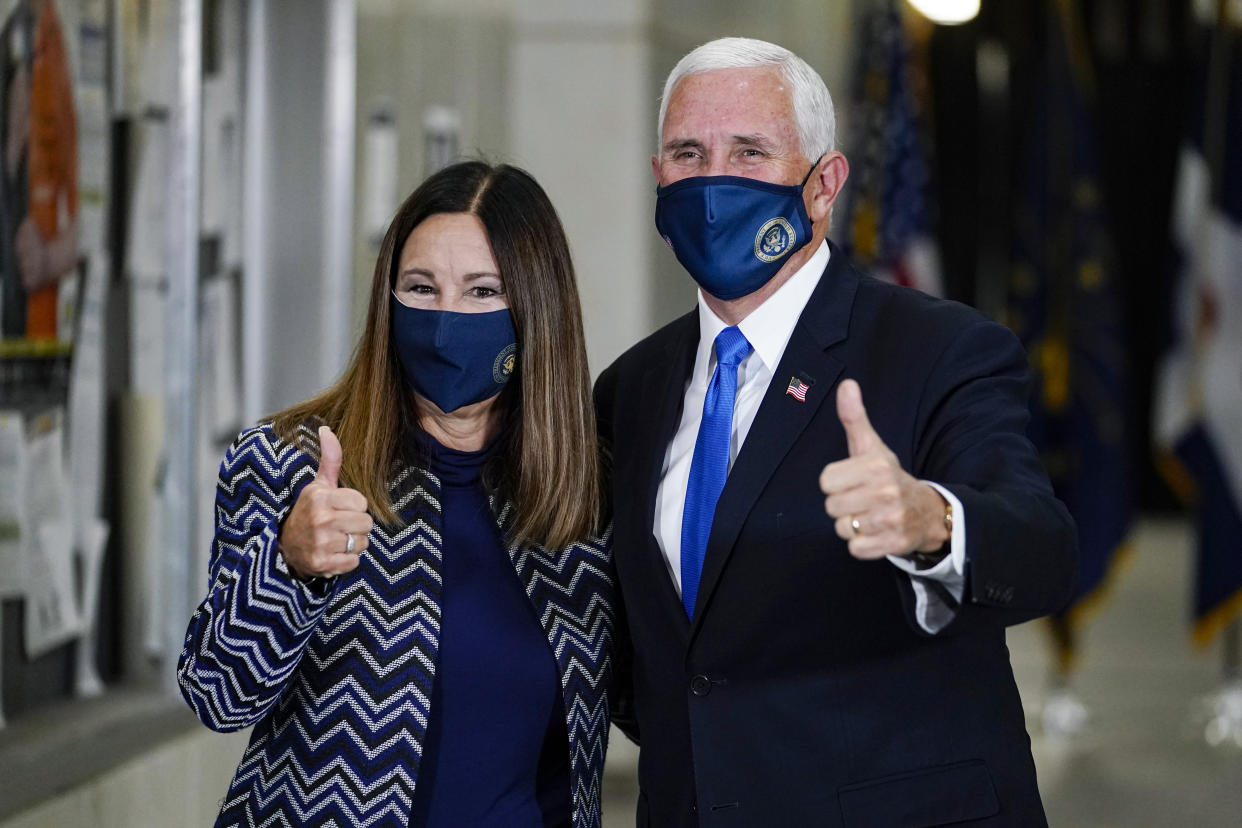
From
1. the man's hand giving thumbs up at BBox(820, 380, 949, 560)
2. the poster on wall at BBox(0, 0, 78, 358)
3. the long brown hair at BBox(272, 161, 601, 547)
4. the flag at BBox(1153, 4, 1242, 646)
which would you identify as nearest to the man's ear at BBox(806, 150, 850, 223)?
the long brown hair at BBox(272, 161, 601, 547)

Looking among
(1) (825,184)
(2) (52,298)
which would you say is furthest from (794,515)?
(2) (52,298)

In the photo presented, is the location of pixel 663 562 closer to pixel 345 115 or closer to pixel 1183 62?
pixel 345 115

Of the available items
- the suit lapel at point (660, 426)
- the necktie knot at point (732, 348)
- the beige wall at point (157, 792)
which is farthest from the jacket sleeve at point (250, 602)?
the beige wall at point (157, 792)

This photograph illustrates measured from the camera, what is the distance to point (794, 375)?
216 centimetres

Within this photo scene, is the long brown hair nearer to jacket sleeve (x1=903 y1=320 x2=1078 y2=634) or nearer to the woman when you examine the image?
the woman

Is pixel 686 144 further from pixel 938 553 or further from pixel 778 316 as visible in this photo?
pixel 938 553

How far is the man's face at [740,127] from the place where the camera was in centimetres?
223

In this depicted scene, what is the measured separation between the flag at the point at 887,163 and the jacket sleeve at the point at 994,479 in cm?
586

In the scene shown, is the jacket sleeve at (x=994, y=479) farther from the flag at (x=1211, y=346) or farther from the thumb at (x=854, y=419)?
the flag at (x=1211, y=346)

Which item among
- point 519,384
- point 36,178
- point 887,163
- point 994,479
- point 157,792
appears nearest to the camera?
point 994,479

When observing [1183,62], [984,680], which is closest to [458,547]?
[984,680]

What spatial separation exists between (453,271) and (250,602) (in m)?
0.62

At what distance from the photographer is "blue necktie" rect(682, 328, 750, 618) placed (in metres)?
2.18

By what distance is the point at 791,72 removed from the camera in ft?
7.41
